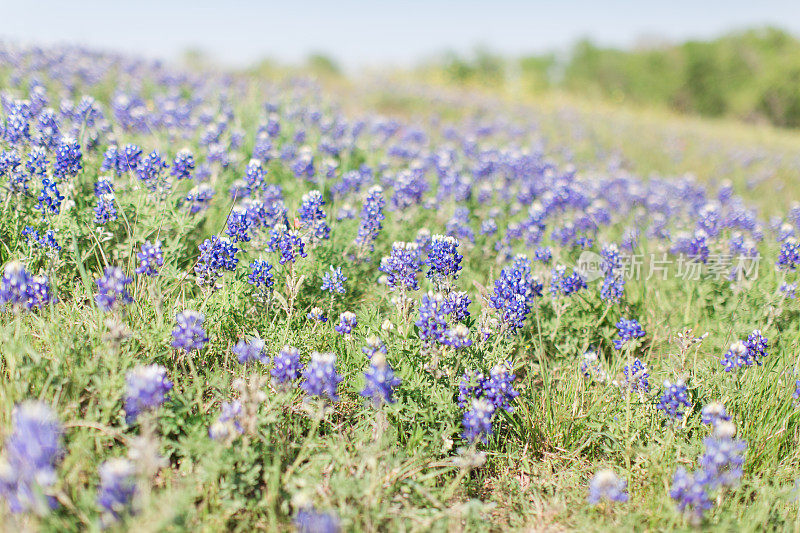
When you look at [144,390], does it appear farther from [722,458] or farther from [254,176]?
[722,458]

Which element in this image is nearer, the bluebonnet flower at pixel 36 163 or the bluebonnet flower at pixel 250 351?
the bluebonnet flower at pixel 250 351

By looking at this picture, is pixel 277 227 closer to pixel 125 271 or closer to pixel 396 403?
pixel 125 271

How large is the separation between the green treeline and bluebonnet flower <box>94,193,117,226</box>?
22239mm

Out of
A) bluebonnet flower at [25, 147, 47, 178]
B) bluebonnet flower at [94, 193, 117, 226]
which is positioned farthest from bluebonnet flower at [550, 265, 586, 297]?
bluebonnet flower at [25, 147, 47, 178]

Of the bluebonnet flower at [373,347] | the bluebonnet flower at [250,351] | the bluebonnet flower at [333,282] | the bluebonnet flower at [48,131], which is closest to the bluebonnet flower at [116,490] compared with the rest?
the bluebonnet flower at [250,351]

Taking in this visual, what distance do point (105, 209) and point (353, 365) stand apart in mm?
1817

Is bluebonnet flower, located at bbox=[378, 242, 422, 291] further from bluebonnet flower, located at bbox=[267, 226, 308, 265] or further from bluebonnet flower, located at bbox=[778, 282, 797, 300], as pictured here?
bluebonnet flower, located at bbox=[778, 282, 797, 300]

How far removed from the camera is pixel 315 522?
2.05 metres

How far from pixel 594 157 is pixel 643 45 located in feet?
88.7

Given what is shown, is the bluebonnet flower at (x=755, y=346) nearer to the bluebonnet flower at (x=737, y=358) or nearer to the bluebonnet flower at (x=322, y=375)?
the bluebonnet flower at (x=737, y=358)

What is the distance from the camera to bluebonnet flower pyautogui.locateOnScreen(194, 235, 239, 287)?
121 inches

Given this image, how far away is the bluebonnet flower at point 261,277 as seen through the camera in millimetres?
3234

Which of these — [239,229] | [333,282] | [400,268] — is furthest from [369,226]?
[239,229]

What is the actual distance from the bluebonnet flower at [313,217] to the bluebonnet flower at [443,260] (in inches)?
35.4
